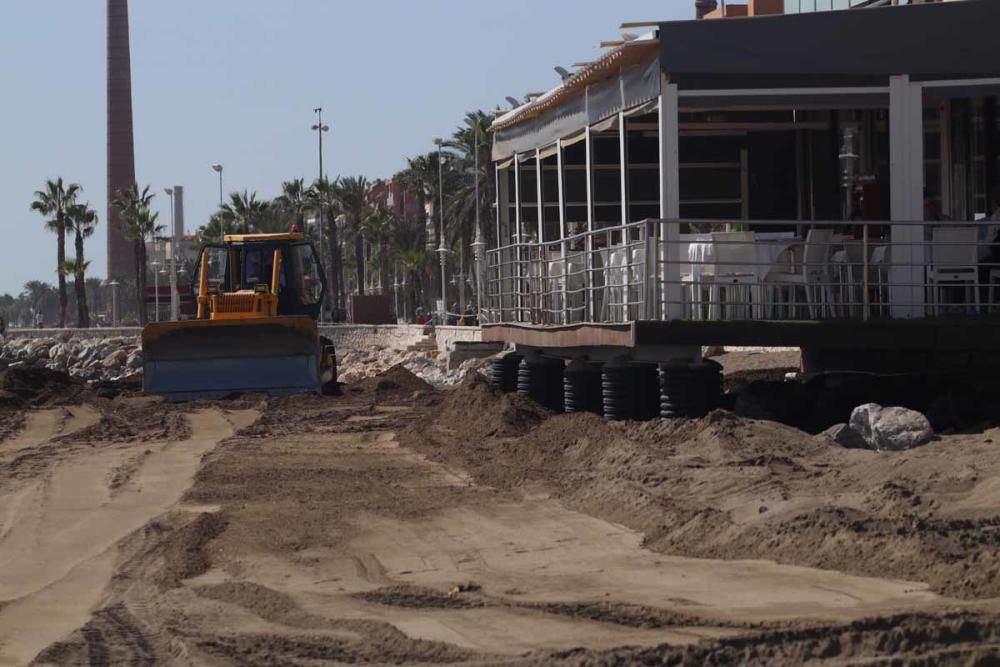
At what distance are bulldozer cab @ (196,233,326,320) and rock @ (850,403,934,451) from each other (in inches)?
658

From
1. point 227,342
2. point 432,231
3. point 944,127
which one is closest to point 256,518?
point 944,127

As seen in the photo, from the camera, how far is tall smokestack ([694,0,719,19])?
1157 inches

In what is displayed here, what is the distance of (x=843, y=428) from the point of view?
1349 centimetres

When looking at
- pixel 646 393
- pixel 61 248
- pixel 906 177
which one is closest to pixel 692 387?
pixel 646 393

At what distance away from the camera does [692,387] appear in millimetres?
14516

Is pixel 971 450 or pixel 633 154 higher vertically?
pixel 633 154

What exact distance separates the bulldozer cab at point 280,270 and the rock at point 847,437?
54.0 feet

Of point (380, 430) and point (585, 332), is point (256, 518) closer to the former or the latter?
point (585, 332)

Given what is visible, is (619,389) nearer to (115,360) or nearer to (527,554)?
(527,554)

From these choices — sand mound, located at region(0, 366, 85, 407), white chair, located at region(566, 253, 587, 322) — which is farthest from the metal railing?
sand mound, located at region(0, 366, 85, 407)

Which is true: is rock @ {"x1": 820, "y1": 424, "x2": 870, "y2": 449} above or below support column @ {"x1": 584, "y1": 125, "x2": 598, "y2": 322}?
below

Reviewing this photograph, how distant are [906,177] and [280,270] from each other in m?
15.7

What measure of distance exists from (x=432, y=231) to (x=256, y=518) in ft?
287

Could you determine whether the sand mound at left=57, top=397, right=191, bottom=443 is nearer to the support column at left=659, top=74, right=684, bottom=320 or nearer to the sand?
the sand
